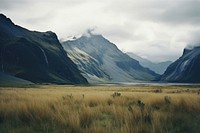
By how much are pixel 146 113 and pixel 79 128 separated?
312cm

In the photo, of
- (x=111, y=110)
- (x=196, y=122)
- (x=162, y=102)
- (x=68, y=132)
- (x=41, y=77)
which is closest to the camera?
(x=68, y=132)

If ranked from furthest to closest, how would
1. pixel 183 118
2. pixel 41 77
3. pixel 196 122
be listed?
pixel 41 77, pixel 183 118, pixel 196 122

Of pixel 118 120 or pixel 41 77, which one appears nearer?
pixel 118 120

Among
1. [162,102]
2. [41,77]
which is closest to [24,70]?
[41,77]

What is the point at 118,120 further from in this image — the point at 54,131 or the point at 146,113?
the point at 54,131

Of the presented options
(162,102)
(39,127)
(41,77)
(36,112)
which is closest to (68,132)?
(39,127)

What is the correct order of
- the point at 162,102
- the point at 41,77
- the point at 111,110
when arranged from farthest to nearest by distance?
1. the point at 41,77
2. the point at 162,102
3. the point at 111,110

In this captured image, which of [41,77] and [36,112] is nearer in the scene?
[36,112]

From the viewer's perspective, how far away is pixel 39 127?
350 inches

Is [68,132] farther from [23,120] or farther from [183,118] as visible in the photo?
[183,118]

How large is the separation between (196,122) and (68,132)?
178 inches

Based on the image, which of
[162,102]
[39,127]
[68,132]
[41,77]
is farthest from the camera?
[41,77]

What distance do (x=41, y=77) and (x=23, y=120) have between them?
190m

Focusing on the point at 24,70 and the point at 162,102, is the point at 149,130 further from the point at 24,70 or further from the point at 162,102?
the point at 24,70
